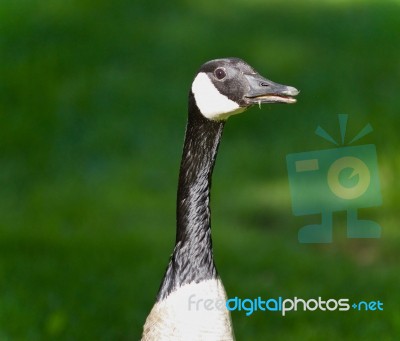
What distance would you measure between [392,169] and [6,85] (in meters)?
2.18

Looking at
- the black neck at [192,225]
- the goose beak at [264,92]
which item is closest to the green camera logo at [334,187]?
the black neck at [192,225]

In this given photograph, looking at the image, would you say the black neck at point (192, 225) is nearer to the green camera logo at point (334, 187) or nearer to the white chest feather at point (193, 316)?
the white chest feather at point (193, 316)

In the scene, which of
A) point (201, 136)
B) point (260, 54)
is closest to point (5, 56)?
point (260, 54)

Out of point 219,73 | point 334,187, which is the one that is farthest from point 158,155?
point 219,73

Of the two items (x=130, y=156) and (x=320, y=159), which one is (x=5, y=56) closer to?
(x=130, y=156)

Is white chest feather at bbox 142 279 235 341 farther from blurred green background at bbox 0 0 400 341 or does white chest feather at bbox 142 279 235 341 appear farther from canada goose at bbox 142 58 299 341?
blurred green background at bbox 0 0 400 341

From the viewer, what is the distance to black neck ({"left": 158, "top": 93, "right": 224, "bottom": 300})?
6.36 ft

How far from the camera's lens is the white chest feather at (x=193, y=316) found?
1.89 m

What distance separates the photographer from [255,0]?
6.42m

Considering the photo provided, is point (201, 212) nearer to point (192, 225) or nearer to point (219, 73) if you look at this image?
point (192, 225)

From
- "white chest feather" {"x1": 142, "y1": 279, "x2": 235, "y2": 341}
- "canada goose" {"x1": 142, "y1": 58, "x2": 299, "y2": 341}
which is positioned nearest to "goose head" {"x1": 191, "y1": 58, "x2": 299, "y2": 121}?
"canada goose" {"x1": 142, "y1": 58, "x2": 299, "y2": 341}

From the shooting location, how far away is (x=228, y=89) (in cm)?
183

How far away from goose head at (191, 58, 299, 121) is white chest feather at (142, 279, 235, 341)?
0.36 meters

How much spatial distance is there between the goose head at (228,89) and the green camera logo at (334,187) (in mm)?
2104
